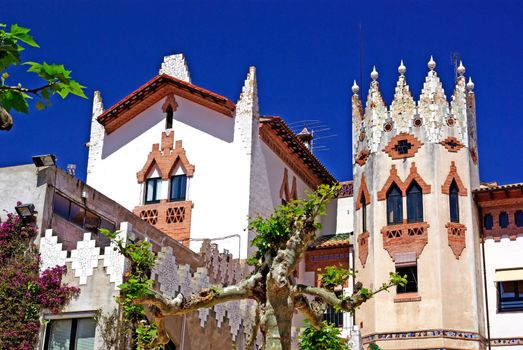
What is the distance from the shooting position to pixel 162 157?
3381 cm

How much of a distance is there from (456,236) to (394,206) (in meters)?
2.76

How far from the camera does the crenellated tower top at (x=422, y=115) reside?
34.0 meters

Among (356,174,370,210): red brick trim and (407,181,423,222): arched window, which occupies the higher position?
(356,174,370,210): red brick trim

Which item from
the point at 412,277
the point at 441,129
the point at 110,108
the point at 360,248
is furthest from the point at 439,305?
the point at 110,108

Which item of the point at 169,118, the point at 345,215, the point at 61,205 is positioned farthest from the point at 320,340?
the point at 345,215

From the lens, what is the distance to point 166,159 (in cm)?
3369

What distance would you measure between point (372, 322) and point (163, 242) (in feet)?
32.3

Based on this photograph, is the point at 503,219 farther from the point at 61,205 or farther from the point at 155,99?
the point at 61,205

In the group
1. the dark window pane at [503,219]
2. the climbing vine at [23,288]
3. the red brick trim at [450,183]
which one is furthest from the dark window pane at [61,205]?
the dark window pane at [503,219]

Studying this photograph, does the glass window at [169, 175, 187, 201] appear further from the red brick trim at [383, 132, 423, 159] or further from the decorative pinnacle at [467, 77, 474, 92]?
the decorative pinnacle at [467, 77, 474, 92]

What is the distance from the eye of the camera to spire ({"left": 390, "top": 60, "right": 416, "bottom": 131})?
34.6 m

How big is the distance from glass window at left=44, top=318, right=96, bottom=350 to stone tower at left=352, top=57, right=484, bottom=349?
540 inches

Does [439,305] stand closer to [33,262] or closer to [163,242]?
[163,242]

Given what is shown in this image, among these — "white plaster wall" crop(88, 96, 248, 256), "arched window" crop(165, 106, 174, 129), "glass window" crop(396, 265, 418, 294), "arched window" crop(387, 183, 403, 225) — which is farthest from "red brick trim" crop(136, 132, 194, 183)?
"glass window" crop(396, 265, 418, 294)
